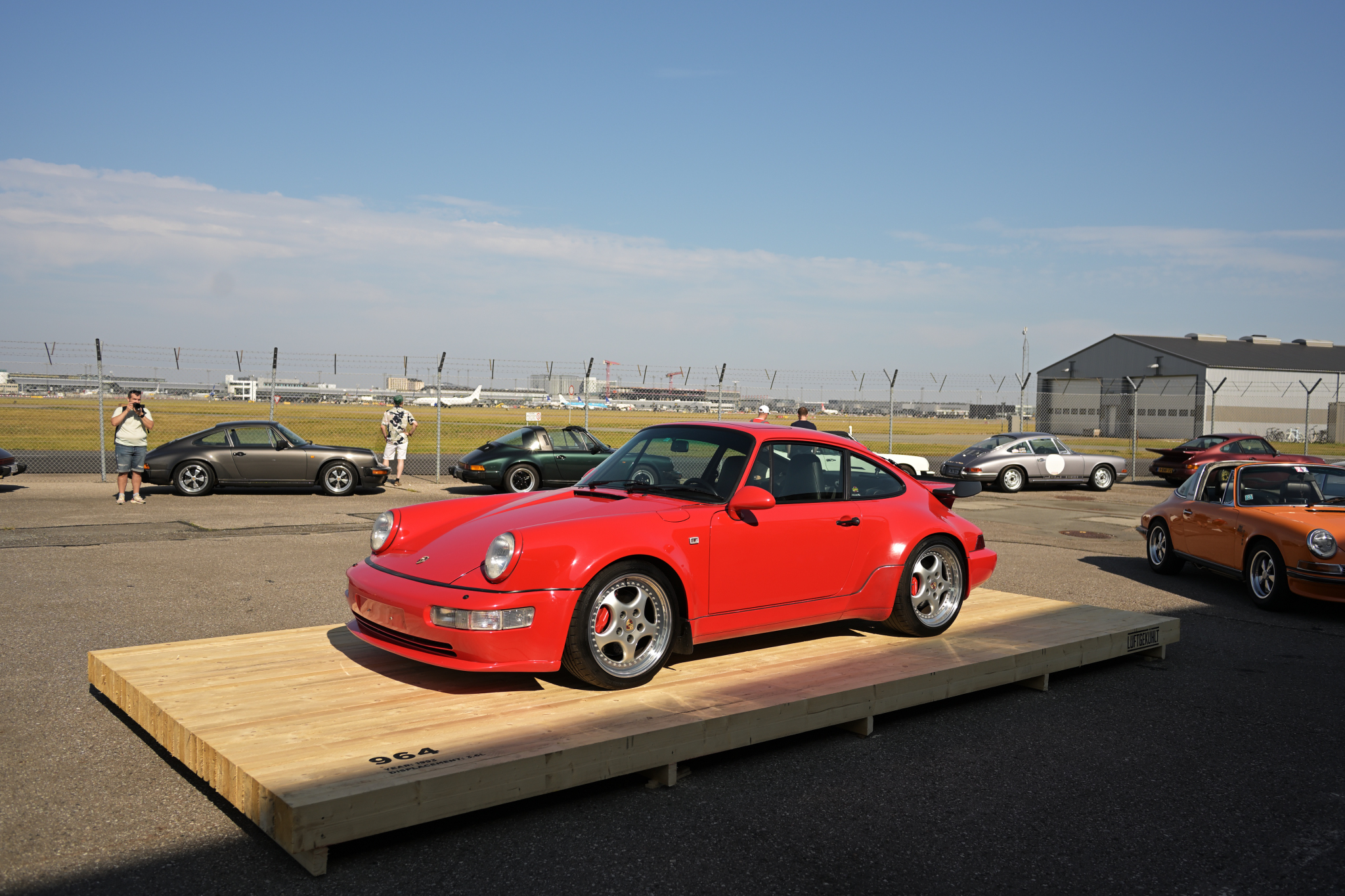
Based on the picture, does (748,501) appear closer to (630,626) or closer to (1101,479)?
(630,626)

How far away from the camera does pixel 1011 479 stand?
2066 centimetres

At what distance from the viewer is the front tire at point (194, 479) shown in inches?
607

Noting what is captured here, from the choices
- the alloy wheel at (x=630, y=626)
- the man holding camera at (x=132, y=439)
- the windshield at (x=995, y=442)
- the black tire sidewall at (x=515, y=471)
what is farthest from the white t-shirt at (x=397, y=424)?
the alloy wheel at (x=630, y=626)

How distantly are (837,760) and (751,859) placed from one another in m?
1.13

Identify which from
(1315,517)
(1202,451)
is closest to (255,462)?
(1315,517)

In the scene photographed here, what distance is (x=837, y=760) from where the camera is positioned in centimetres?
432

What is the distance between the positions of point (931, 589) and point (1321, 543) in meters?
3.95

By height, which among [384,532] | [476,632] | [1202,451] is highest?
[384,532]

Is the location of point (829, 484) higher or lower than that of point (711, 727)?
higher

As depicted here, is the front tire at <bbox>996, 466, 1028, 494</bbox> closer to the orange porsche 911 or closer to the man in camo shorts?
the orange porsche 911

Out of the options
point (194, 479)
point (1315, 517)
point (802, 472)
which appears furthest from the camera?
point (194, 479)

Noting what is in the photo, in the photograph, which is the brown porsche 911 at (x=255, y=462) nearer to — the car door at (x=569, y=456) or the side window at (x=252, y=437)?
the side window at (x=252, y=437)

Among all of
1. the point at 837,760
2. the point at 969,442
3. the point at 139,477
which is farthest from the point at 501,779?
the point at 969,442

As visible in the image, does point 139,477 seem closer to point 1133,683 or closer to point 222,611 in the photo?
point 222,611
